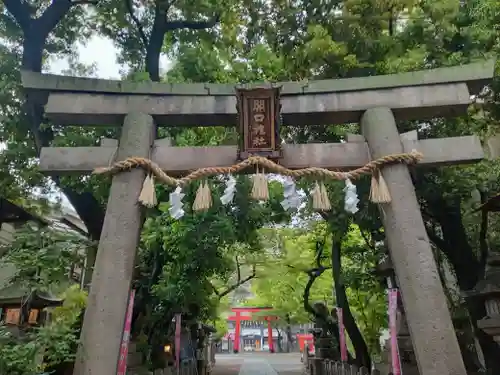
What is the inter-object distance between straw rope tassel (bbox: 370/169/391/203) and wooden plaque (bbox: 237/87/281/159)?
4.40ft

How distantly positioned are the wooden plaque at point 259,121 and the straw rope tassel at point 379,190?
1.34m

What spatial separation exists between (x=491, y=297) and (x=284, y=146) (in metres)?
4.74

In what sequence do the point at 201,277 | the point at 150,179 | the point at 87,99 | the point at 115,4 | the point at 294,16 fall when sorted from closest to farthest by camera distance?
the point at 150,179, the point at 87,99, the point at 294,16, the point at 115,4, the point at 201,277

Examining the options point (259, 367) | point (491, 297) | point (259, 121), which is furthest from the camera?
point (259, 367)

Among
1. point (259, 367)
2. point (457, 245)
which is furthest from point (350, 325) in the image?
point (259, 367)

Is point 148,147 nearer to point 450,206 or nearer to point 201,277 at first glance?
point 201,277

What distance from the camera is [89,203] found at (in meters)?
10.4

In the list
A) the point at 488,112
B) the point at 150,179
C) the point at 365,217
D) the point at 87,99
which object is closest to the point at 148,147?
the point at 150,179

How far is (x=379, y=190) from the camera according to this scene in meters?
5.60

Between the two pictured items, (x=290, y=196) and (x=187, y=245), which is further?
(x=187, y=245)

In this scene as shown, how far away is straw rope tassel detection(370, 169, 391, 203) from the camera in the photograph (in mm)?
5547

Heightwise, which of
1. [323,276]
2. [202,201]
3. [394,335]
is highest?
[323,276]

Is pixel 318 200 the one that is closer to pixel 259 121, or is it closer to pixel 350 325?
pixel 259 121

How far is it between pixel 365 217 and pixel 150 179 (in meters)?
5.78
